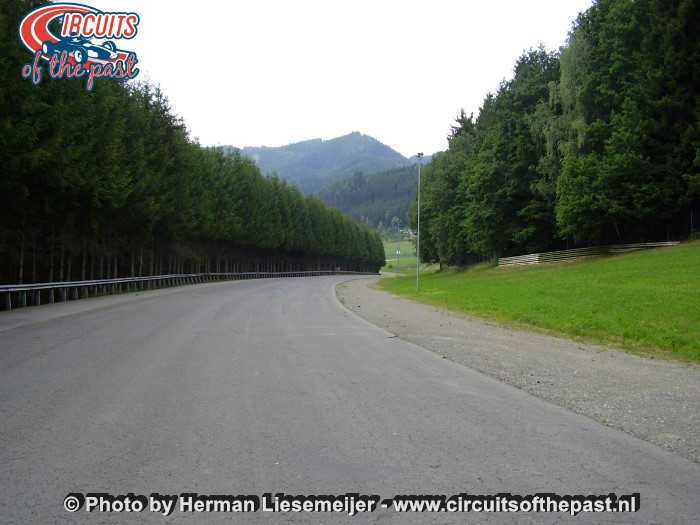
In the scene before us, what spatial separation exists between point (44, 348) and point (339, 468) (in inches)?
322

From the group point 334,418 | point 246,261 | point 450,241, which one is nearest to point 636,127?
point 450,241

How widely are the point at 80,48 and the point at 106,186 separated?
286 inches

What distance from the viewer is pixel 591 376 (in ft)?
26.9

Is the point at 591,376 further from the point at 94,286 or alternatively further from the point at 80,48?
the point at 94,286

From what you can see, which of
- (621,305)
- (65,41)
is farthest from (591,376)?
(65,41)

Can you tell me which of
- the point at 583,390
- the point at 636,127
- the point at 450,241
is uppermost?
the point at 636,127

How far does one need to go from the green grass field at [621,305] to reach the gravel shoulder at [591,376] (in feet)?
4.58

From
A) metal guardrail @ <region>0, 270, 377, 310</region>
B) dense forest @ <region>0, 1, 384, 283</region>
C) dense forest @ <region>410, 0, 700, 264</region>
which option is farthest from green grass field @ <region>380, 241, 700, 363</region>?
dense forest @ <region>0, 1, 384, 283</region>

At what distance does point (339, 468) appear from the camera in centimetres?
397

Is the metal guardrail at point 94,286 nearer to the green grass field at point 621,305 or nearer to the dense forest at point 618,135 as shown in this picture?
the green grass field at point 621,305

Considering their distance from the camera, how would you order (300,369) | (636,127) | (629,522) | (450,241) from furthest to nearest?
1. (450,241)
2. (636,127)
3. (300,369)
4. (629,522)

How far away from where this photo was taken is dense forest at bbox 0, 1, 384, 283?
65.5 ft

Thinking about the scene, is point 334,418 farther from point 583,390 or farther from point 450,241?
point 450,241

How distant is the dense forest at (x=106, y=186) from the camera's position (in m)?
20.0
